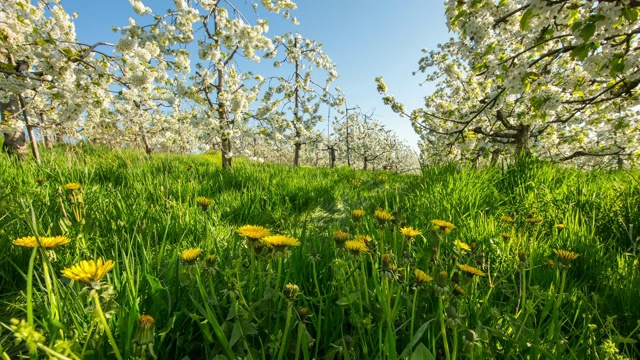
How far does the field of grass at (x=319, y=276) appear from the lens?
2.52 ft

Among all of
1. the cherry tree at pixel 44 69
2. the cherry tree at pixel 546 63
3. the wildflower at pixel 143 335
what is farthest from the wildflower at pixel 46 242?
the cherry tree at pixel 44 69

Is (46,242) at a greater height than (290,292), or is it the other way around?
(46,242)

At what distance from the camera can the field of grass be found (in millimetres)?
769

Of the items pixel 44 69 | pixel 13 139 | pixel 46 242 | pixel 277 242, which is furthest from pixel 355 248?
pixel 13 139

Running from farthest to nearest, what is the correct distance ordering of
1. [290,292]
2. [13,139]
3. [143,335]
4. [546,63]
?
[13,139] → [546,63] → [290,292] → [143,335]

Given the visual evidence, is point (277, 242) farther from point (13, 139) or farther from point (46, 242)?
point (13, 139)

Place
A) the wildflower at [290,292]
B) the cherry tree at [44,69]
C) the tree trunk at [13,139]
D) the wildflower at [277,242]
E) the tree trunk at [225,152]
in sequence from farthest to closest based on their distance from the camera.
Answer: the tree trunk at [225,152], the tree trunk at [13,139], the cherry tree at [44,69], the wildflower at [277,242], the wildflower at [290,292]

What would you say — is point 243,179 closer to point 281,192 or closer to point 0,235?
point 281,192

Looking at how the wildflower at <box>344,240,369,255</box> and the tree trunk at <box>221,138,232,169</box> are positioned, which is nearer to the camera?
the wildflower at <box>344,240,369,255</box>

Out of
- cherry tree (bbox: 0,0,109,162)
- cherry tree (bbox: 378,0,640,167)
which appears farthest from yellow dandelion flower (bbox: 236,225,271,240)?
cherry tree (bbox: 0,0,109,162)

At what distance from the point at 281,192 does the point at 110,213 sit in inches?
61.2

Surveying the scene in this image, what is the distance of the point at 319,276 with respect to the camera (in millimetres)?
1236

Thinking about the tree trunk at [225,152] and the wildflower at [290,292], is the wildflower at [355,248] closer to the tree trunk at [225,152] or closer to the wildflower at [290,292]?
the wildflower at [290,292]

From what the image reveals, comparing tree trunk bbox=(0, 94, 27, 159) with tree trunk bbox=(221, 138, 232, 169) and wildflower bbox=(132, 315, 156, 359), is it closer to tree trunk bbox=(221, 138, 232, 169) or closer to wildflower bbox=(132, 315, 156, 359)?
tree trunk bbox=(221, 138, 232, 169)
